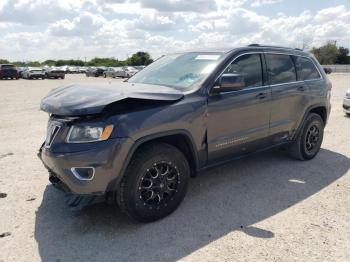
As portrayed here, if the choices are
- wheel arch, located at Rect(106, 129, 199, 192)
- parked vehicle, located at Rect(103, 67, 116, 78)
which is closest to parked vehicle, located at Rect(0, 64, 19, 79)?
parked vehicle, located at Rect(103, 67, 116, 78)

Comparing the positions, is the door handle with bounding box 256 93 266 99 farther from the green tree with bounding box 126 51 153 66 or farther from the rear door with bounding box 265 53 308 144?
the green tree with bounding box 126 51 153 66

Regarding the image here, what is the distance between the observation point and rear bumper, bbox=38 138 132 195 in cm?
325

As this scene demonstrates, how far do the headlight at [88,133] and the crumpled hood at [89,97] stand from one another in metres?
0.15

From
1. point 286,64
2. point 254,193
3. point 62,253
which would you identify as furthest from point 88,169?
point 286,64

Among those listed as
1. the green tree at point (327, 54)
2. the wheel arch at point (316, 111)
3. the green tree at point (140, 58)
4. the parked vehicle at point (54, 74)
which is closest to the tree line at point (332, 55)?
the green tree at point (327, 54)

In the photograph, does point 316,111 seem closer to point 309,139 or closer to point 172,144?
point 309,139

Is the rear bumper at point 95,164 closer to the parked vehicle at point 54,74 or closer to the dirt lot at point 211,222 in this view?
the dirt lot at point 211,222

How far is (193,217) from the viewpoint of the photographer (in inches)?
153

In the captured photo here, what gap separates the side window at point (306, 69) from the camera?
220 inches

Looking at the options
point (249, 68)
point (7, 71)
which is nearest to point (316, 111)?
point (249, 68)

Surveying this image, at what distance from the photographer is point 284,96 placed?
511 centimetres

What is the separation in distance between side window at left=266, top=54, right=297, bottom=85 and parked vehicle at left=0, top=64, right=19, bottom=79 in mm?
35757

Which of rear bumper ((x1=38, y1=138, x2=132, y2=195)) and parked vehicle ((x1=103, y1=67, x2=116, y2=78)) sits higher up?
parked vehicle ((x1=103, y1=67, x2=116, y2=78))

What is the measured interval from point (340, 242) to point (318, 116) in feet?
9.82
